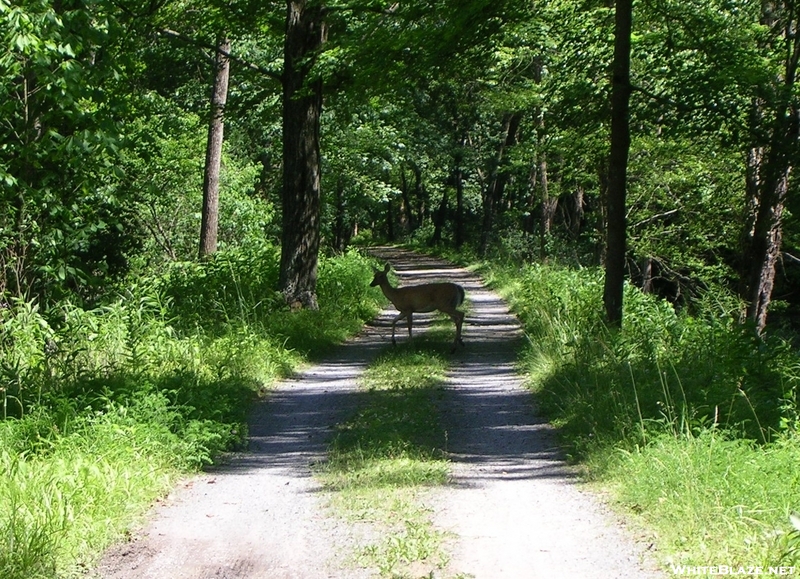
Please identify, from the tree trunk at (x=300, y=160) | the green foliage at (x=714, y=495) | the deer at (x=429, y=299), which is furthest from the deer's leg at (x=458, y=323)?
the green foliage at (x=714, y=495)

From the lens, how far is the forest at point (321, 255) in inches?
293

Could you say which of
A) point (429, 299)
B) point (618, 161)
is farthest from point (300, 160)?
point (618, 161)

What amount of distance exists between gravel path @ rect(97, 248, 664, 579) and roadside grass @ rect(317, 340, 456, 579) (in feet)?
0.47

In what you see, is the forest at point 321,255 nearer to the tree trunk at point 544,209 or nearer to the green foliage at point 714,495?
the green foliage at point 714,495

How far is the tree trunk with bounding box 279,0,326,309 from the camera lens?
1797 centimetres

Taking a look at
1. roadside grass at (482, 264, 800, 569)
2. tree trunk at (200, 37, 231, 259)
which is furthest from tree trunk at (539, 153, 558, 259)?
roadside grass at (482, 264, 800, 569)

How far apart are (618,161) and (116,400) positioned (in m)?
8.35

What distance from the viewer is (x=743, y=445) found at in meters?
7.30

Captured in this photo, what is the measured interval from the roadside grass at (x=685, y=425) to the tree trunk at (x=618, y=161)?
536 millimetres

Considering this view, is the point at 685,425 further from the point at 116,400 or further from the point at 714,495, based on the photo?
the point at 116,400

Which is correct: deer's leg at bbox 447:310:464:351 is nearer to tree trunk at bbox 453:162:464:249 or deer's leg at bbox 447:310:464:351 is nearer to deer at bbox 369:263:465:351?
deer at bbox 369:263:465:351

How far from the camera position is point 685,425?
27.2 ft

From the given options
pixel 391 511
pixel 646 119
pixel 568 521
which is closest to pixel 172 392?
pixel 391 511

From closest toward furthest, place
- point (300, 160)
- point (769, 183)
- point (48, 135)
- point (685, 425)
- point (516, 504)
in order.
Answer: point (516, 504)
point (685, 425)
point (48, 135)
point (769, 183)
point (300, 160)
